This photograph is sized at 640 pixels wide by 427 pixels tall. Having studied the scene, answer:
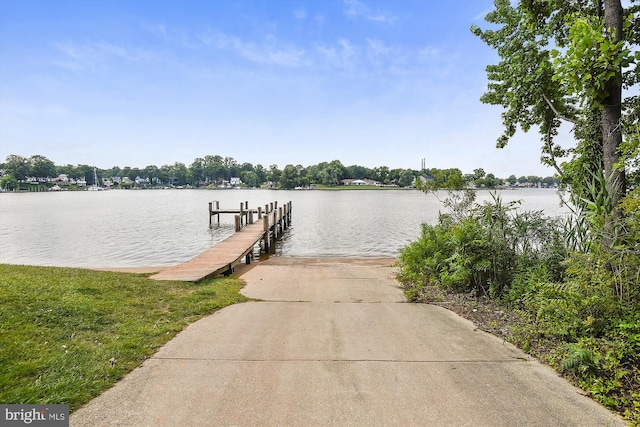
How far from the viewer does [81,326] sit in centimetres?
428

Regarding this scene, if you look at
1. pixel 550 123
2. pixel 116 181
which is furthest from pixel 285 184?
pixel 550 123

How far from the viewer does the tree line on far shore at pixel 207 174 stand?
11875 centimetres

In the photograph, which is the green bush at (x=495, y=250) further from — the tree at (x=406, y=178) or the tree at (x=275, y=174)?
the tree at (x=275, y=174)

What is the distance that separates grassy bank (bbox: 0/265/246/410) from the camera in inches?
118

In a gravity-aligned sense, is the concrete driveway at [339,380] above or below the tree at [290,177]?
below

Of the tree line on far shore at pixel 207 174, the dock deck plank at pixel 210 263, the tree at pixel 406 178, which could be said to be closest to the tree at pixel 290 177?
the tree line on far shore at pixel 207 174

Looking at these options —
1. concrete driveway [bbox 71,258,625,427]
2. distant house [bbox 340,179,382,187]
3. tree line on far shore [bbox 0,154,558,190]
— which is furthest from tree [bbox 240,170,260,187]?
concrete driveway [bbox 71,258,625,427]

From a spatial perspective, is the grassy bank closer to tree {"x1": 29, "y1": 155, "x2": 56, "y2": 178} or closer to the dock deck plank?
the dock deck plank

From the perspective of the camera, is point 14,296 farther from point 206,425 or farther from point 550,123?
point 550,123

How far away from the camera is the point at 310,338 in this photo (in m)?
4.29

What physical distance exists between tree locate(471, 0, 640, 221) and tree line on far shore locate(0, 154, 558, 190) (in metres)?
98.5

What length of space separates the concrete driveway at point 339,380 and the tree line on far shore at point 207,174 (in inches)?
4039

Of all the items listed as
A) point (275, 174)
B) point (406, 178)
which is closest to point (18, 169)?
point (275, 174)

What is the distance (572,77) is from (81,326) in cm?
705
